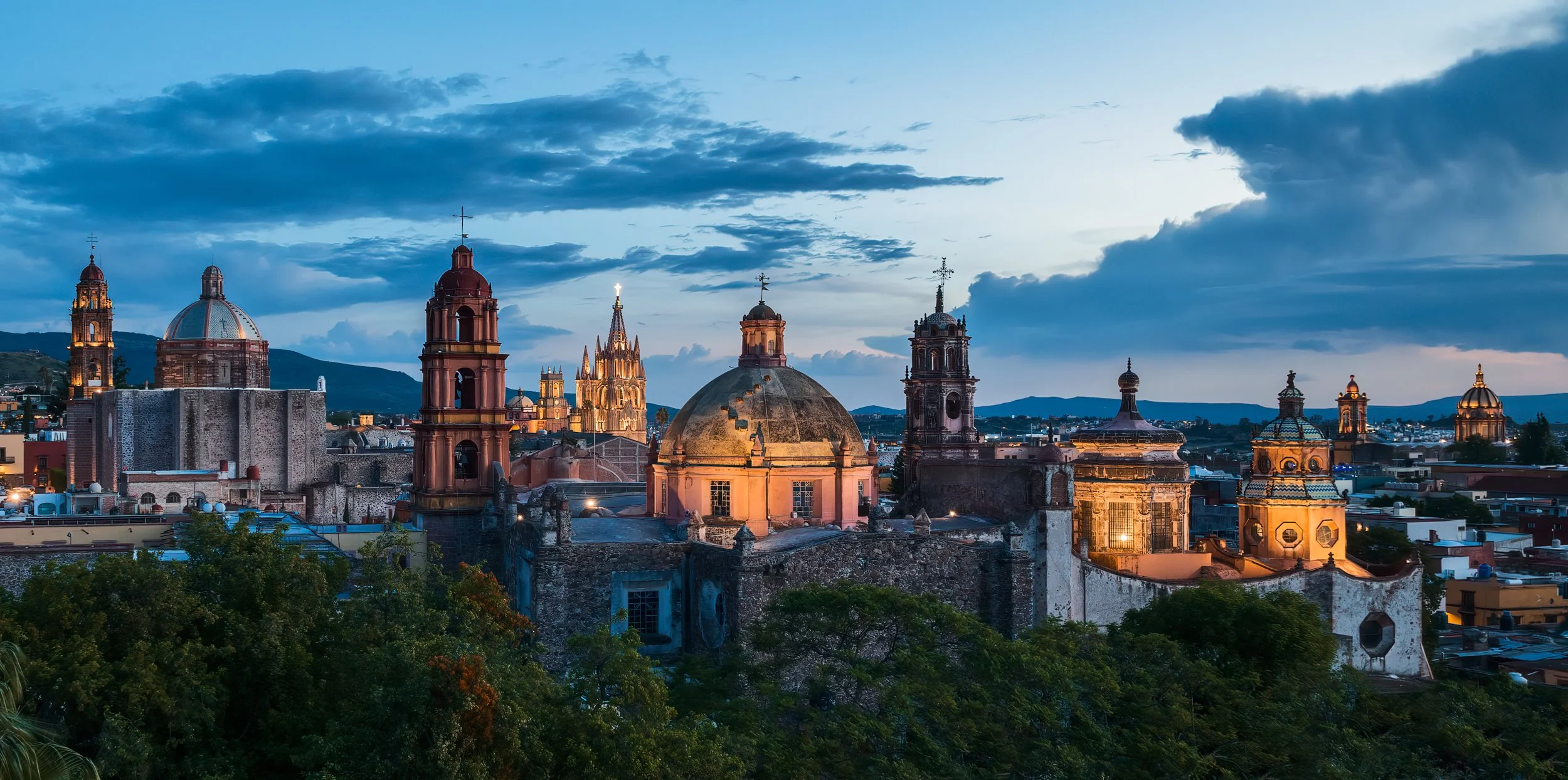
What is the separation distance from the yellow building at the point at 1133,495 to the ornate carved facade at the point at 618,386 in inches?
4639

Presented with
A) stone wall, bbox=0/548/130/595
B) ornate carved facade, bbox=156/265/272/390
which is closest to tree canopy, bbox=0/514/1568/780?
stone wall, bbox=0/548/130/595

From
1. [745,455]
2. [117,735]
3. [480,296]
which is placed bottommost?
[117,735]

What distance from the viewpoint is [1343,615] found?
49.7 m

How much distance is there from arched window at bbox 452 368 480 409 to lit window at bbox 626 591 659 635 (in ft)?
56.1

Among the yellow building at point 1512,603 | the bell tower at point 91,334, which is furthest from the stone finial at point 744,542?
the bell tower at point 91,334

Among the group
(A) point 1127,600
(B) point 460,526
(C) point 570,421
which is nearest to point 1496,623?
(A) point 1127,600

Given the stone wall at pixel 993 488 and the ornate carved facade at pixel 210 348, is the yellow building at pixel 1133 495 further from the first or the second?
the ornate carved facade at pixel 210 348

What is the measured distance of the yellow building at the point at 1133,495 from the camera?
55562 mm

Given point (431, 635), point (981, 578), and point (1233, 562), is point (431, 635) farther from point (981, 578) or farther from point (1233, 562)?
point (1233, 562)

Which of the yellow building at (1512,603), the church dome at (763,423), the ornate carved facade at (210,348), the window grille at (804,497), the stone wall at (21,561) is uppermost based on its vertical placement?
the ornate carved facade at (210,348)

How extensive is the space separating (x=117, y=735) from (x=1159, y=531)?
138 ft

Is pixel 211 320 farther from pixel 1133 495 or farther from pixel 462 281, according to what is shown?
pixel 1133 495

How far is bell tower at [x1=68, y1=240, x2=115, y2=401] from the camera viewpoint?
91.5 metres

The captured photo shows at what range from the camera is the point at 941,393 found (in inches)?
2773
